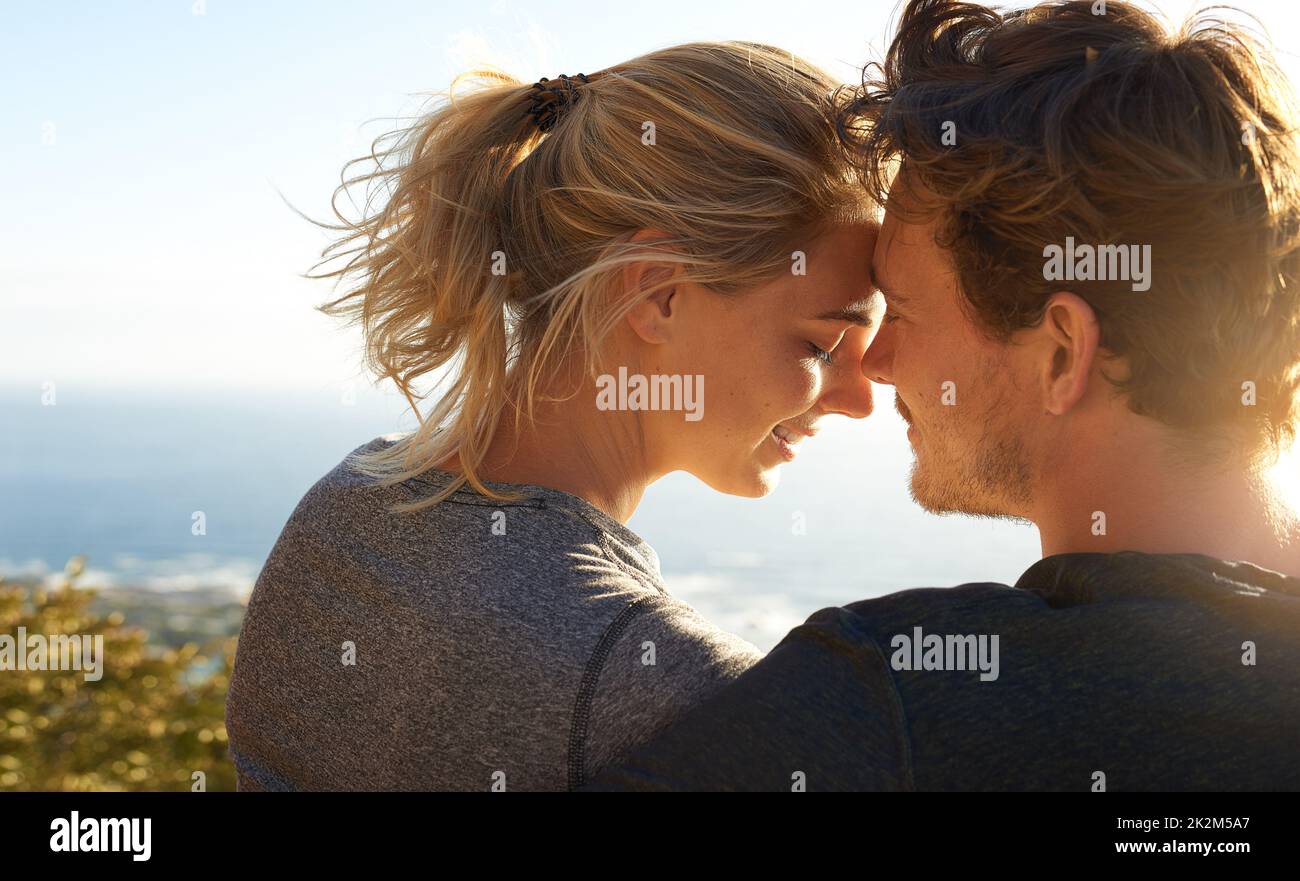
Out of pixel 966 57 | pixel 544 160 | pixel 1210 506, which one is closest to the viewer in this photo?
pixel 1210 506

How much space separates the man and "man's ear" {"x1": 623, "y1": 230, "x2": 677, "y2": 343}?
500 mm

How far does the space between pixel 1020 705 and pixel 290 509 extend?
10698 mm

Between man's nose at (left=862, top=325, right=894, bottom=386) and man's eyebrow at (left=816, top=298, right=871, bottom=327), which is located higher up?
man's eyebrow at (left=816, top=298, right=871, bottom=327)

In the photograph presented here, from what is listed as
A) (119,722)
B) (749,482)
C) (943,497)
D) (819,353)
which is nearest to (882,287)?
(819,353)

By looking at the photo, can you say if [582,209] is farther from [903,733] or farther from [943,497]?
[903,733]

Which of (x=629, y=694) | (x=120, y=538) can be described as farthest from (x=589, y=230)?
(x=120, y=538)

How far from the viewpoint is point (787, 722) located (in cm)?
163

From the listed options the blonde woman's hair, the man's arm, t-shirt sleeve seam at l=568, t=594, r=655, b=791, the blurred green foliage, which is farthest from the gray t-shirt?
the blurred green foliage

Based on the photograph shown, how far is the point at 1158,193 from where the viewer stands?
2010 mm

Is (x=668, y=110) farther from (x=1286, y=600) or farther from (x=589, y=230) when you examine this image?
(x=1286, y=600)

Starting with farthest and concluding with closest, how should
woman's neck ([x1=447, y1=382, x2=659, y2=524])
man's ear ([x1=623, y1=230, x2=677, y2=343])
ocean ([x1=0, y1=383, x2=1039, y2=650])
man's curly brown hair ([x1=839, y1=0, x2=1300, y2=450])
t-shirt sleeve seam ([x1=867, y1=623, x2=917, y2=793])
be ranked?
ocean ([x1=0, y1=383, x2=1039, y2=650])
man's ear ([x1=623, y1=230, x2=677, y2=343])
woman's neck ([x1=447, y1=382, x2=659, y2=524])
man's curly brown hair ([x1=839, y1=0, x2=1300, y2=450])
t-shirt sleeve seam ([x1=867, y1=623, x2=917, y2=793])

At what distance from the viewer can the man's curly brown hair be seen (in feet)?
6.64

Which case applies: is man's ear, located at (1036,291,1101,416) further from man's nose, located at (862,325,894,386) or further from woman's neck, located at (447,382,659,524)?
woman's neck, located at (447,382,659,524)

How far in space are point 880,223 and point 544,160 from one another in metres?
0.82
